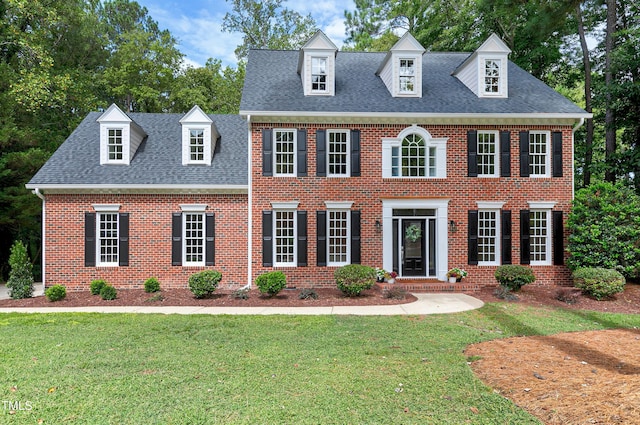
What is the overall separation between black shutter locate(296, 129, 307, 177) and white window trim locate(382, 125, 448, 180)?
9.09 ft

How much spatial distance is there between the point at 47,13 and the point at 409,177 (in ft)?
58.3

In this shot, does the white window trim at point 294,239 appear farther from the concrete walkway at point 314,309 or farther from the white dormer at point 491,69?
the white dormer at point 491,69

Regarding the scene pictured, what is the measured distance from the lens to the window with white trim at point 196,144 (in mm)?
14312

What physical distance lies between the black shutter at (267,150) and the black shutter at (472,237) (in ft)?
23.9

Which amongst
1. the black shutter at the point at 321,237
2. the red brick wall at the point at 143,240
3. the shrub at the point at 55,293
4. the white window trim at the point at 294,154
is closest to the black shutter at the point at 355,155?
the black shutter at the point at 321,237

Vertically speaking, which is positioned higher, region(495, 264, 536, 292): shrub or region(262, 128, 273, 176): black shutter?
region(262, 128, 273, 176): black shutter

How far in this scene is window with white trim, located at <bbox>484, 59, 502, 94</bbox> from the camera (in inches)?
559

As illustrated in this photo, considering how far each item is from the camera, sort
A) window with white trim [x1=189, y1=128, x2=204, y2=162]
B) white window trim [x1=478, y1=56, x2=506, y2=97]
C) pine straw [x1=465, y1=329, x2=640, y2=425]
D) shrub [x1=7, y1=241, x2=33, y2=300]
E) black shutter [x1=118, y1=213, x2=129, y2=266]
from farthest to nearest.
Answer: window with white trim [x1=189, y1=128, x2=204, y2=162] → white window trim [x1=478, y1=56, x2=506, y2=97] → black shutter [x1=118, y1=213, x2=129, y2=266] → shrub [x1=7, y1=241, x2=33, y2=300] → pine straw [x1=465, y1=329, x2=640, y2=425]

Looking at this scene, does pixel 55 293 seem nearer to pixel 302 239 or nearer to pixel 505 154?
pixel 302 239

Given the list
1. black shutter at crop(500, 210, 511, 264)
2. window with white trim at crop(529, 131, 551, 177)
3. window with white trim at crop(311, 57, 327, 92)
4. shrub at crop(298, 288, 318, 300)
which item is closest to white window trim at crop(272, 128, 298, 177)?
window with white trim at crop(311, 57, 327, 92)

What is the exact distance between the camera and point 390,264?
1316 centimetres

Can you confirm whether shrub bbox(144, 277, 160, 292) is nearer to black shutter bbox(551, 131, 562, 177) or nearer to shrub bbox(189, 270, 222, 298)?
shrub bbox(189, 270, 222, 298)

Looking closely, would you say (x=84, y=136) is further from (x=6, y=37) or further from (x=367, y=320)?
(x=367, y=320)

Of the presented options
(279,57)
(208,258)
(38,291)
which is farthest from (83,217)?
(279,57)
